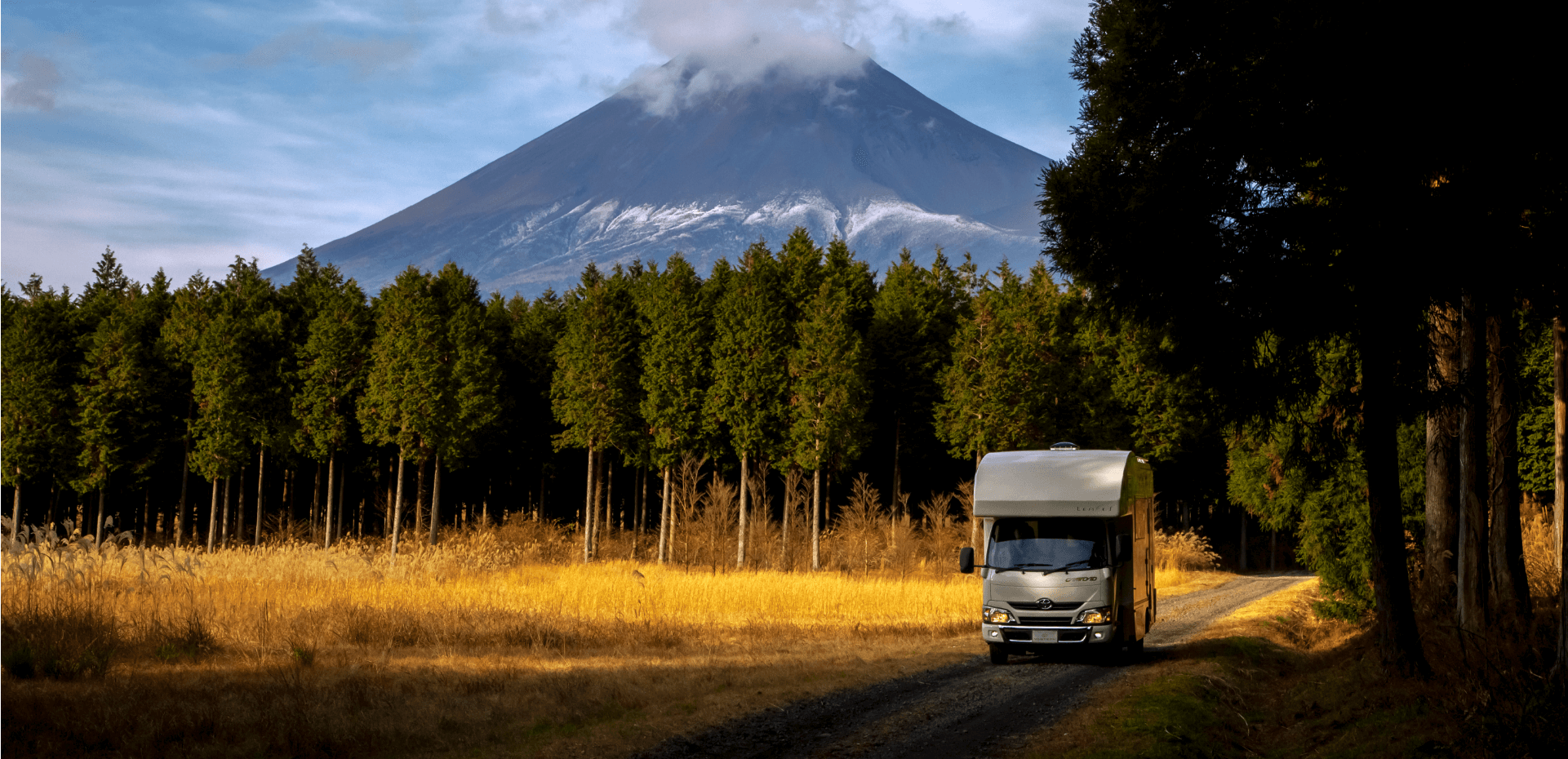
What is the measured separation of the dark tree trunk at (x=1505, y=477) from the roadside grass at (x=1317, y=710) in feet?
3.99

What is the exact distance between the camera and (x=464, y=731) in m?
11.2

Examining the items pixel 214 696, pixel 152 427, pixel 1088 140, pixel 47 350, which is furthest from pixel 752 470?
pixel 214 696

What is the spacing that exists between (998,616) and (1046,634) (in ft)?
2.71

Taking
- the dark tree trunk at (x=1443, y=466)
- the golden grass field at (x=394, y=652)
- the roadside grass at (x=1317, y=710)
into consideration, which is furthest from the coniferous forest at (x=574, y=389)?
the roadside grass at (x=1317, y=710)

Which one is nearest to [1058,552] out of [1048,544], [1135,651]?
Result: [1048,544]

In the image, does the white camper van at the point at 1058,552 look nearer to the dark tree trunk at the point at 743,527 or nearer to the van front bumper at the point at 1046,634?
the van front bumper at the point at 1046,634

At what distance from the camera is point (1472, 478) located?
15172 mm

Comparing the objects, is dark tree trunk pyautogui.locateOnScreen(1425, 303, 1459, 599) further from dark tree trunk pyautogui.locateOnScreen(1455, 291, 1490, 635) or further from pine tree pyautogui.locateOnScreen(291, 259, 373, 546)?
pine tree pyautogui.locateOnScreen(291, 259, 373, 546)

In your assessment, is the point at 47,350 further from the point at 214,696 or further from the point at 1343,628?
the point at 1343,628

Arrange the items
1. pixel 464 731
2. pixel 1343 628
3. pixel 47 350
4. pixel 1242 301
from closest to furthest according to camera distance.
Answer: pixel 464 731 < pixel 1242 301 < pixel 1343 628 < pixel 47 350

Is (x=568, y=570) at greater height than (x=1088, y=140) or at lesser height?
lesser

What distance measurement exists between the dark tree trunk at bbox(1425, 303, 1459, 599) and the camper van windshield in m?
4.95

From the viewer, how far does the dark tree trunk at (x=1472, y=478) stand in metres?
14.6

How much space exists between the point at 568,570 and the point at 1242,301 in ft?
71.1
